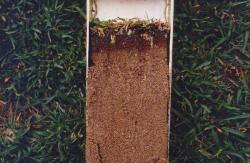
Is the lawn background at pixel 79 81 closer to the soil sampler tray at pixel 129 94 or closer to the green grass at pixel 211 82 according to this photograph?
the green grass at pixel 211 82

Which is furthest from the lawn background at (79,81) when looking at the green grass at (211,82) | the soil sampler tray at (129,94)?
the soil sampler tray at (129,94)

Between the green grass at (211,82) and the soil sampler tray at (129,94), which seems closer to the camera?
the soil sampler tray at (129,94)

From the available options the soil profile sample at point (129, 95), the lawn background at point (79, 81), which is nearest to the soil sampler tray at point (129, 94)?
the soil profile sample at point (129, 95)

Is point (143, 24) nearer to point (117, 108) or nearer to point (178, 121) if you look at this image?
point (117, 108)

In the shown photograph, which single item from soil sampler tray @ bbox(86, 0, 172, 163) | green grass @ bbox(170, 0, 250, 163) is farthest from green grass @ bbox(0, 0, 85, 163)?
green grass @ bbox(170, 0, 250, 163)

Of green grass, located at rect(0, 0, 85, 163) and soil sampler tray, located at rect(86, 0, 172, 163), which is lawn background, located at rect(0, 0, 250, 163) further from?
soil sampler tray, located at rect(86, 0, 172, 163)

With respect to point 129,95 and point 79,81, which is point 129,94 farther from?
point 79,81
